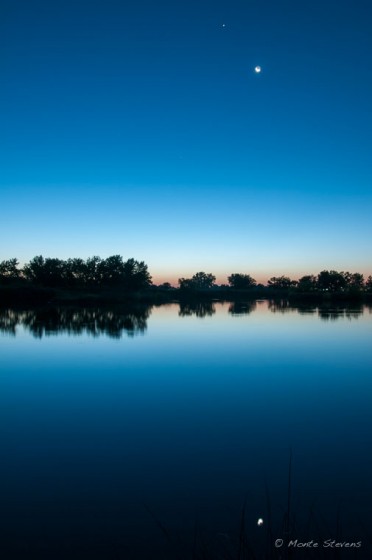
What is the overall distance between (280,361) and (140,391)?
9644 mm

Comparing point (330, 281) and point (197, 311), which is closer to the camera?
point (197, 311)

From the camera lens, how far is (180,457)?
8.54m

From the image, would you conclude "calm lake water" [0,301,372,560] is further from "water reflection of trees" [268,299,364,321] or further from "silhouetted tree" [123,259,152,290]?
"silhouetted tree" [123,259,152,290]

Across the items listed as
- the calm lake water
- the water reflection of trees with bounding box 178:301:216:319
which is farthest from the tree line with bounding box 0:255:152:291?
the calm lake water

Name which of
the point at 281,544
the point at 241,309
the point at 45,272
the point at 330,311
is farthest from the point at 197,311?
the point at 45,272

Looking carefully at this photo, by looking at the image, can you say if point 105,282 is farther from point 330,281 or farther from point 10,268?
point 330,281

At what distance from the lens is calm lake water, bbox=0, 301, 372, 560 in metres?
5.76

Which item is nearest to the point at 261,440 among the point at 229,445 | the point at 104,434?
the point at 229,445

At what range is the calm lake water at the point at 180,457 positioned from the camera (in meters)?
5.76

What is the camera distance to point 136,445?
9.27 metres

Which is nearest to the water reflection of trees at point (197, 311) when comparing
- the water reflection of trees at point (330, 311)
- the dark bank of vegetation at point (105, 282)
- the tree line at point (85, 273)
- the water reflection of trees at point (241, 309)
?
the water reflection of trees at point (241, 309)

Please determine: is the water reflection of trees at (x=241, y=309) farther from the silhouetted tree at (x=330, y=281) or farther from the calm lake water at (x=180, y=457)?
the silhouetted tree at (x=330, y=281)

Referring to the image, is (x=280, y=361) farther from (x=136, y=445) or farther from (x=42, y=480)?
(x=42, y=480)

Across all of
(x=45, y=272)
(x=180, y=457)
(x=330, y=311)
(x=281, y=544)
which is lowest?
(x=330, y=311)
